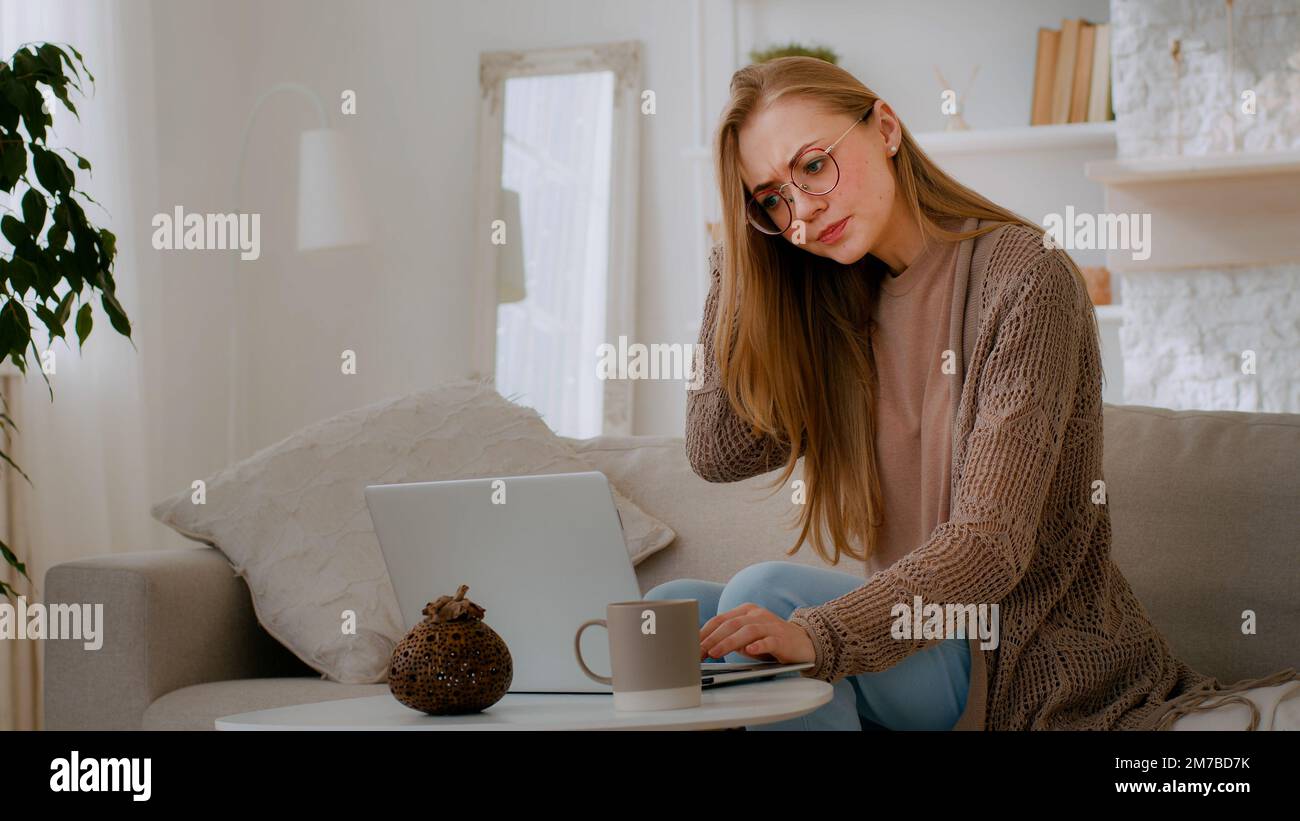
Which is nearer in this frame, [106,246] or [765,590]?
[765,590]

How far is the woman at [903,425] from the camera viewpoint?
125cm

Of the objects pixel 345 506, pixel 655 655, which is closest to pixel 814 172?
pixel 655 655

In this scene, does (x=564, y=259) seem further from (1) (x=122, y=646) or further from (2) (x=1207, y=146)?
Result: (1) (x=122, y=646)

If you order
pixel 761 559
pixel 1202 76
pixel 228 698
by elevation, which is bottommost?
pixel 228 698

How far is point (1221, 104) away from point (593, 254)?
185cm

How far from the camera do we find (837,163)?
1469mm

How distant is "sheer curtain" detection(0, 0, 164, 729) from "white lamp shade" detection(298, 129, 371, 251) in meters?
0.47

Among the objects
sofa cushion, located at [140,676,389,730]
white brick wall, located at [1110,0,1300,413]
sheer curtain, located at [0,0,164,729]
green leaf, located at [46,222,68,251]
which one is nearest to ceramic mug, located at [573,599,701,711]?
sofa cushion, located at [140,676,389,730]

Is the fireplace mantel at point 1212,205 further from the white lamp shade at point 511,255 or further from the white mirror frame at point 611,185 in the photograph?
the white lamp shade at point 511,255

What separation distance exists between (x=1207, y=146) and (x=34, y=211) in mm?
2944

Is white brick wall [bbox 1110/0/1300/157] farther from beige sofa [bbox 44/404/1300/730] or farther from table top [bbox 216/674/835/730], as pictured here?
table top [bbox 216/674/835/730]

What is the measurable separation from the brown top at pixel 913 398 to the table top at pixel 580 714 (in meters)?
0.42

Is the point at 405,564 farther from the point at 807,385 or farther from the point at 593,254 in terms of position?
the point at 593,254

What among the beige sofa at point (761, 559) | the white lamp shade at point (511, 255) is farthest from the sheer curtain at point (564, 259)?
the beige sofa at point (761, 559)
